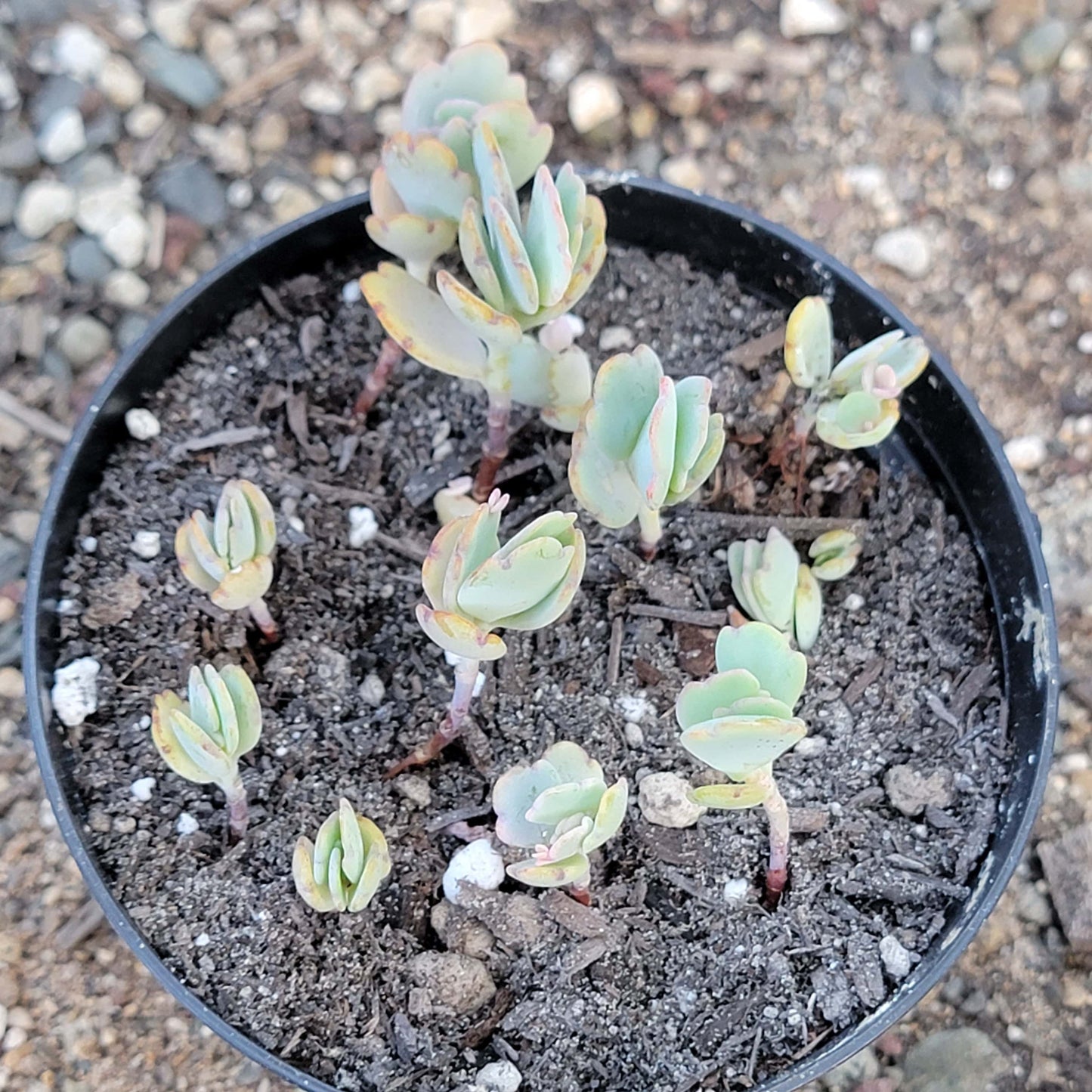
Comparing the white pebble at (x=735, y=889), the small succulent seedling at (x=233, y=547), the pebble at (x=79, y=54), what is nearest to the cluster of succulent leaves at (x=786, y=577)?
the white pebble at (x=735, y=889)

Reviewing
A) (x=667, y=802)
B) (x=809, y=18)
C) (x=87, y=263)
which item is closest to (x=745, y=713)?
(x=667, y=802)

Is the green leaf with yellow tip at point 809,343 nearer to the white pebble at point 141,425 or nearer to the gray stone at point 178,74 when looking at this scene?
the white pebble at point 141,425

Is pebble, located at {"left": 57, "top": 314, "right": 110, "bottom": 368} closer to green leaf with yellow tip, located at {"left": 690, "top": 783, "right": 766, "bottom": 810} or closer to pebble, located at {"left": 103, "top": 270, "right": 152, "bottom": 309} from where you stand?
pebble, located at {"left": 103, "top": 270, "right": 152, "bottom": 309}

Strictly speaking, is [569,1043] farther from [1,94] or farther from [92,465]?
[1,94]

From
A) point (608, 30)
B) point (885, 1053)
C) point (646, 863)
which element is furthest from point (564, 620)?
point (608, 30)

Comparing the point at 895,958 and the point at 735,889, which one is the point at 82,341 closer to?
the point at 735,889
